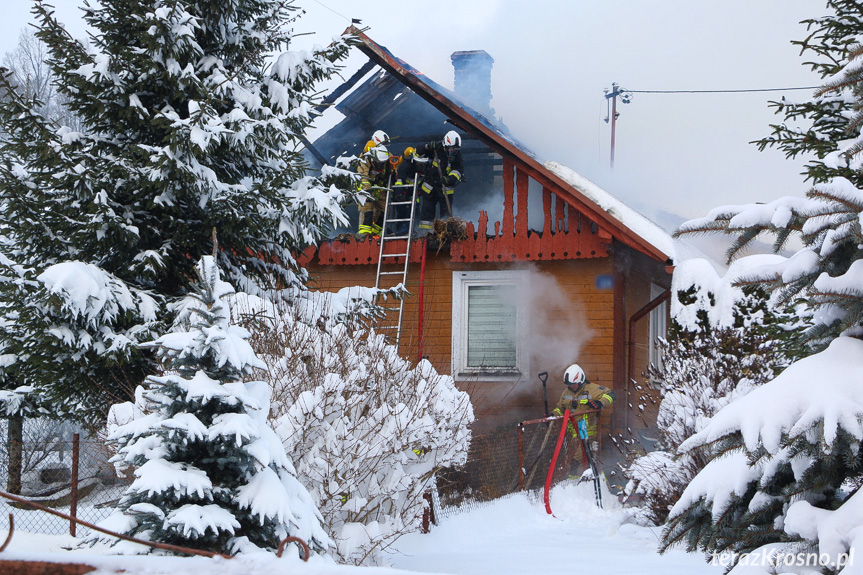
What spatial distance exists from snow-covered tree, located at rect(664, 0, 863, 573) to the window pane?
8.64m

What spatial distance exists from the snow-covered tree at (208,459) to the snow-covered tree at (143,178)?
3399 mm

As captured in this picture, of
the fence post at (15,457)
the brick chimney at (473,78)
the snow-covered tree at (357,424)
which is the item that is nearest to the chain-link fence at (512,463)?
the snow-covered tree at (357,424)

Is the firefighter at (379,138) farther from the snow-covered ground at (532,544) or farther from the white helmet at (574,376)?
the snow-covered ground at (532,544)

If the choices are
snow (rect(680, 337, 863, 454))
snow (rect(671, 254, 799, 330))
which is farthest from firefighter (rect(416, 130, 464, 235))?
snow (rect(680, 337, 863, 454))

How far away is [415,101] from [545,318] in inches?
171

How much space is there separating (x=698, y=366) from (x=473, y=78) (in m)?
9.95

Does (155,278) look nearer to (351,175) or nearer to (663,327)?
(351,175)

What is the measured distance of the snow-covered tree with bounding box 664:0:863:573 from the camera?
2775 mm

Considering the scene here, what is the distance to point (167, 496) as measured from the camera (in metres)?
3.15

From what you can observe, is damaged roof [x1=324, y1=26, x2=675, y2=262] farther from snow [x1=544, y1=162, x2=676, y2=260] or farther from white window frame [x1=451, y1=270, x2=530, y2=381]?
white window frame [x1=451, y1=270, x2=530, y2=381]

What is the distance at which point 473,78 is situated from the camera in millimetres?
16047

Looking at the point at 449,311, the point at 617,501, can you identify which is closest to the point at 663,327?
the point at 449,311

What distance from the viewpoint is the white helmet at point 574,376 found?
34.6ft

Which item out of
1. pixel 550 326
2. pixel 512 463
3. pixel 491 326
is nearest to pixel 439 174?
pixel 491 326
